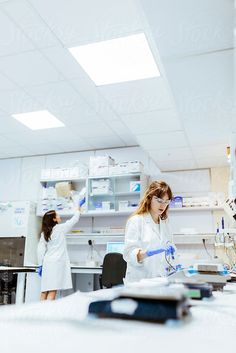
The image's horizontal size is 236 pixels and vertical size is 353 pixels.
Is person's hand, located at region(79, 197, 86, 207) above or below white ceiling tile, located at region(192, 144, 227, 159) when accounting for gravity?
below

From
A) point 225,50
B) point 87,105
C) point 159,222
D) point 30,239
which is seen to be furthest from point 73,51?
point 30,239

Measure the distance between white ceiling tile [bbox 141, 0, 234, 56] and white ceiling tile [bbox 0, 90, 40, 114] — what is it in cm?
217

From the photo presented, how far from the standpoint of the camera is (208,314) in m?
0.79

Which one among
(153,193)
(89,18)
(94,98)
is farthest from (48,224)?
(89,18)

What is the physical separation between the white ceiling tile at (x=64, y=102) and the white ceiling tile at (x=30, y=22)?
0.70 m

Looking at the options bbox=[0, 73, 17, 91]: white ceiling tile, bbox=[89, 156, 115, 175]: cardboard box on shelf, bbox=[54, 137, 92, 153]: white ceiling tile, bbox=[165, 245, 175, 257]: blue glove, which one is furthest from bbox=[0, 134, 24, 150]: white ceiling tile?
bbox=[165, 245, 175, 257]: blue glove

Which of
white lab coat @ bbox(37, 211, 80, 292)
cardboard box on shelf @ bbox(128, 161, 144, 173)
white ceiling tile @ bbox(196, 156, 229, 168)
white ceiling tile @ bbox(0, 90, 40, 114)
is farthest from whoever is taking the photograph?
cardboard box on shelf @ bbox(128, 161, 144, 173)

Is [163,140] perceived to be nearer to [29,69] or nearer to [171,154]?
[171,154]

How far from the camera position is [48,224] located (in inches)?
163

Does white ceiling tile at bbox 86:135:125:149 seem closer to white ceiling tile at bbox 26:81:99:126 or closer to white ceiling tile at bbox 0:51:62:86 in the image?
white ceiling tile at bbox 26:81:99:126

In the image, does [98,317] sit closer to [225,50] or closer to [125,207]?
[225,50]

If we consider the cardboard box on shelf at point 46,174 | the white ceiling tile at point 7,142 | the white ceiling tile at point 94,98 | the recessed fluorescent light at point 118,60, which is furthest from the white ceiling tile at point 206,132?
the white ceiling tile at point 7,142

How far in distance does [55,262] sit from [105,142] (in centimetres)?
214

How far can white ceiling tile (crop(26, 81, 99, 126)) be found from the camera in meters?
3.63
